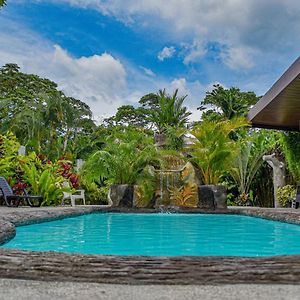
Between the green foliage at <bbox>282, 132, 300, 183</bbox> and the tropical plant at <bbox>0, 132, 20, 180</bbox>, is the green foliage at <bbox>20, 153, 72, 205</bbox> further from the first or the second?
the green foliage at <bbox>282, 132, 300, 183</bbox>

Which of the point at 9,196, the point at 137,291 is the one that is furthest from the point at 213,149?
the point at 137,291

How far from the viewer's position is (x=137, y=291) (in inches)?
97.0

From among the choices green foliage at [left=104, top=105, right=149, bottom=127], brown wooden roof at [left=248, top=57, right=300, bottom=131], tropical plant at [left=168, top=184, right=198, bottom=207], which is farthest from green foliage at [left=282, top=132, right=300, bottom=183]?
green foliage at [left=104, top=105, right=149, bottom=127]

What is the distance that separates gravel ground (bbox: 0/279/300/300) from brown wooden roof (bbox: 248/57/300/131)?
19.8ft

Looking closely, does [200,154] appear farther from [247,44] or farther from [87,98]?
[87,98]

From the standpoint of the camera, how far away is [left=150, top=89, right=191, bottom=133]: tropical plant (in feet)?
66.3

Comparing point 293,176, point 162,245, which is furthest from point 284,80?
point 293,176

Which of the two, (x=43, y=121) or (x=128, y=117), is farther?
(x=128, y=117)

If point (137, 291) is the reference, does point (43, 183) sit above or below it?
above

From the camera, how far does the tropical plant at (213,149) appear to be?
12.9m

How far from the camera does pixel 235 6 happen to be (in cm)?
1149

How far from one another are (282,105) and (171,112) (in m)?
10.3

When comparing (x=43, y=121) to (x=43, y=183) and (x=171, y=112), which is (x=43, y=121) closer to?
(x=171, y=112)

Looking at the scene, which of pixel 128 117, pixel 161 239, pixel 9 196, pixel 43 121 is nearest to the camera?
pixel 161 239
